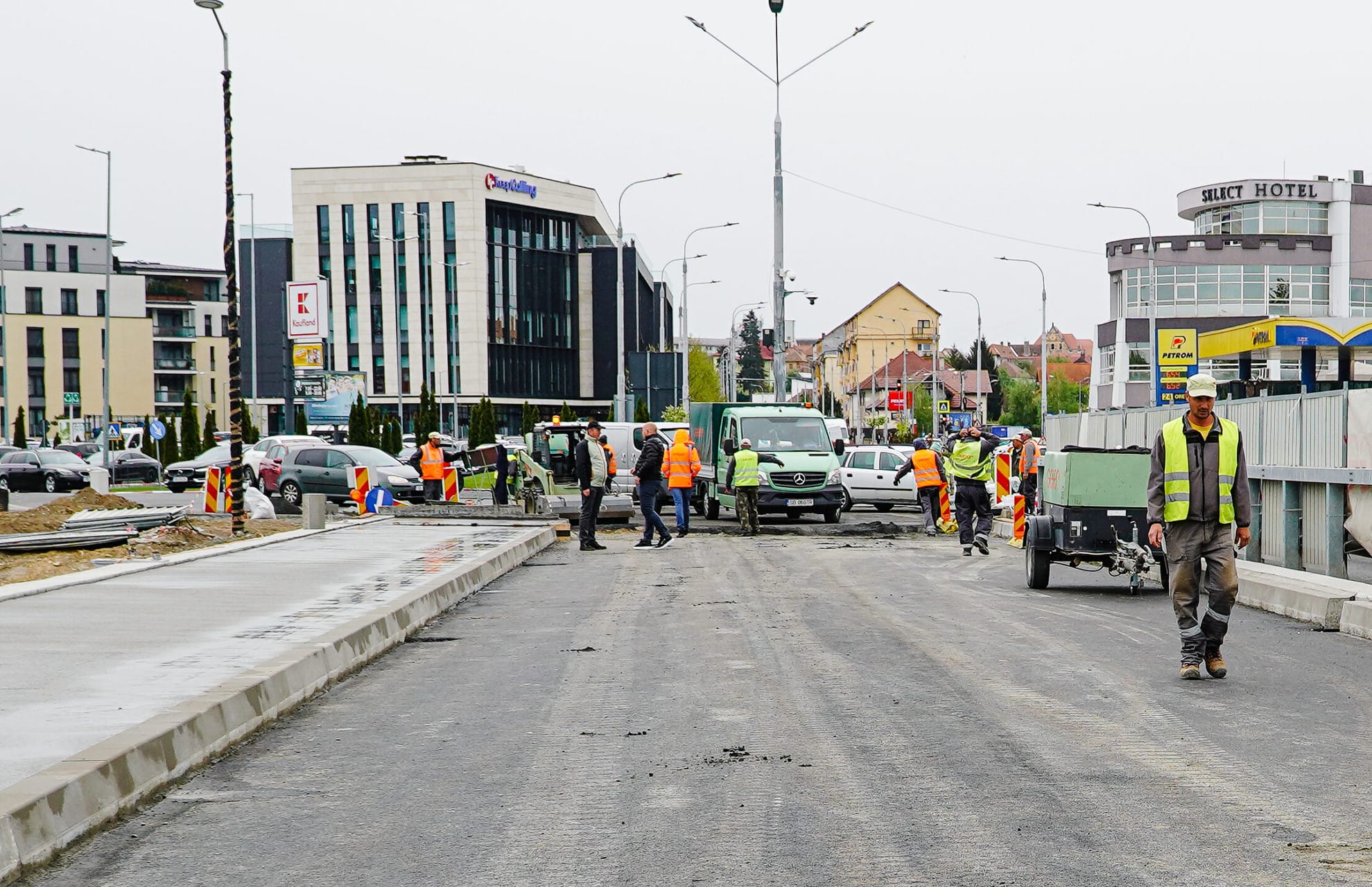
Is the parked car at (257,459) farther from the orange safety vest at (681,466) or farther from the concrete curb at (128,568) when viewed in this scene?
the concrete curb at (128,568)

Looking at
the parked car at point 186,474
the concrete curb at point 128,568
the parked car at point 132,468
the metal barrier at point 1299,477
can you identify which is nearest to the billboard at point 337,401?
the parked car at point 132,468

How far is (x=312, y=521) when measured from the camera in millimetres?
24031

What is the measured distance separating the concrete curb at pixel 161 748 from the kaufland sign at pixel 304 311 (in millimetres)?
37511

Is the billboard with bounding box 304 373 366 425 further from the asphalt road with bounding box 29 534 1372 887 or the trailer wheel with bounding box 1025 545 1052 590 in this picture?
the asphalt road with bounding box 29 534 1372 887

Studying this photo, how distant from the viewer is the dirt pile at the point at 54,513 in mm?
23734

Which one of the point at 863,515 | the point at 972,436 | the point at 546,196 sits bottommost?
the point at 863,515

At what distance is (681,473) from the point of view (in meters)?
26.0

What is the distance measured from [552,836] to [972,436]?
17970mm

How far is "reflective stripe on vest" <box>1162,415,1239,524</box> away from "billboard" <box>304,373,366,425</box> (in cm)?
6198

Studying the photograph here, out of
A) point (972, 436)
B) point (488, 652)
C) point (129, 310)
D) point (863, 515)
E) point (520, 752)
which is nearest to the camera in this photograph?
point (520, 752)

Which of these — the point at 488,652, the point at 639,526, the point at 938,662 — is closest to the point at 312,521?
the point at 639,526

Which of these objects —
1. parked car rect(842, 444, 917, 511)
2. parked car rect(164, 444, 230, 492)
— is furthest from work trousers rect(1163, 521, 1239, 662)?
parked car rect(164, 444, 230, 492)

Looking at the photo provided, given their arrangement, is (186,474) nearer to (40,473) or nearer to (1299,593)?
(40,473)

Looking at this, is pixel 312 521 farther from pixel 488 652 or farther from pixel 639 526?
pixel 488 652
